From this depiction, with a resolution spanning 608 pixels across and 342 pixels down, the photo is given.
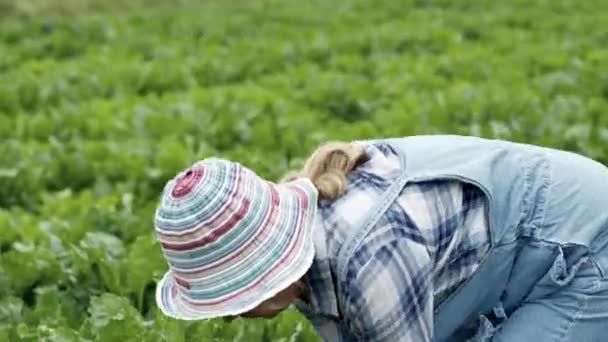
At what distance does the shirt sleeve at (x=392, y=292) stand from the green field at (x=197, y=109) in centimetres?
118

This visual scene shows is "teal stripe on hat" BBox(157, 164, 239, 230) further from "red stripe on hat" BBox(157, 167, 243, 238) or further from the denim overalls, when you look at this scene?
the denim overalls

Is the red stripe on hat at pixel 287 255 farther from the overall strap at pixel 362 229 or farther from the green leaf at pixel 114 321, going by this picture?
the green leaf at pixel 114 321

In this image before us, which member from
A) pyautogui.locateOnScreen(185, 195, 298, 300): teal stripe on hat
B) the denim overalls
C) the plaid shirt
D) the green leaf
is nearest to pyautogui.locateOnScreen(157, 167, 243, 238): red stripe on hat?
pyautogui.locateOnScreen(185, 195, 298, 300): teal stripe on hat

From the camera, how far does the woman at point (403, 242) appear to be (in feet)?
7.97

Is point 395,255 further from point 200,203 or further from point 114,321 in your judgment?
point 114,321

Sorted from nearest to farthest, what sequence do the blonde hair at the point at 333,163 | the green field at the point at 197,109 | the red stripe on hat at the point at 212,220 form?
the red stripe on hat at the point at 212,220, the blonde hair at the point at 333,163, the green field at the point at 197,109

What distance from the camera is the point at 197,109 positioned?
7.48 meters

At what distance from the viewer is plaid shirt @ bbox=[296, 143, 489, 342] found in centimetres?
245

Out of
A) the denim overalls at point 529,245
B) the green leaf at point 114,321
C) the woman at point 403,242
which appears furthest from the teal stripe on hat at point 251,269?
the green leaf at point 114,321

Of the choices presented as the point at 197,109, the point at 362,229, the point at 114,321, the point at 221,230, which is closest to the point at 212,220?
the point at 221,230

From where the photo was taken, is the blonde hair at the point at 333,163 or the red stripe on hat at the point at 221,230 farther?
the blonde hair at the point at 333,163

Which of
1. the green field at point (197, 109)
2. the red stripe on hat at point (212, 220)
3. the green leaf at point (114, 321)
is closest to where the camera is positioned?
the red stripe on hat at point (212, 220)

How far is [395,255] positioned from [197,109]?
515 cm

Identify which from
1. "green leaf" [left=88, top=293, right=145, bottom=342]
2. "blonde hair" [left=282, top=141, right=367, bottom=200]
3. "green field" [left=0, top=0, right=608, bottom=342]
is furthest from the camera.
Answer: "green field" [left=0, top=0, right=608, bottom=342]
